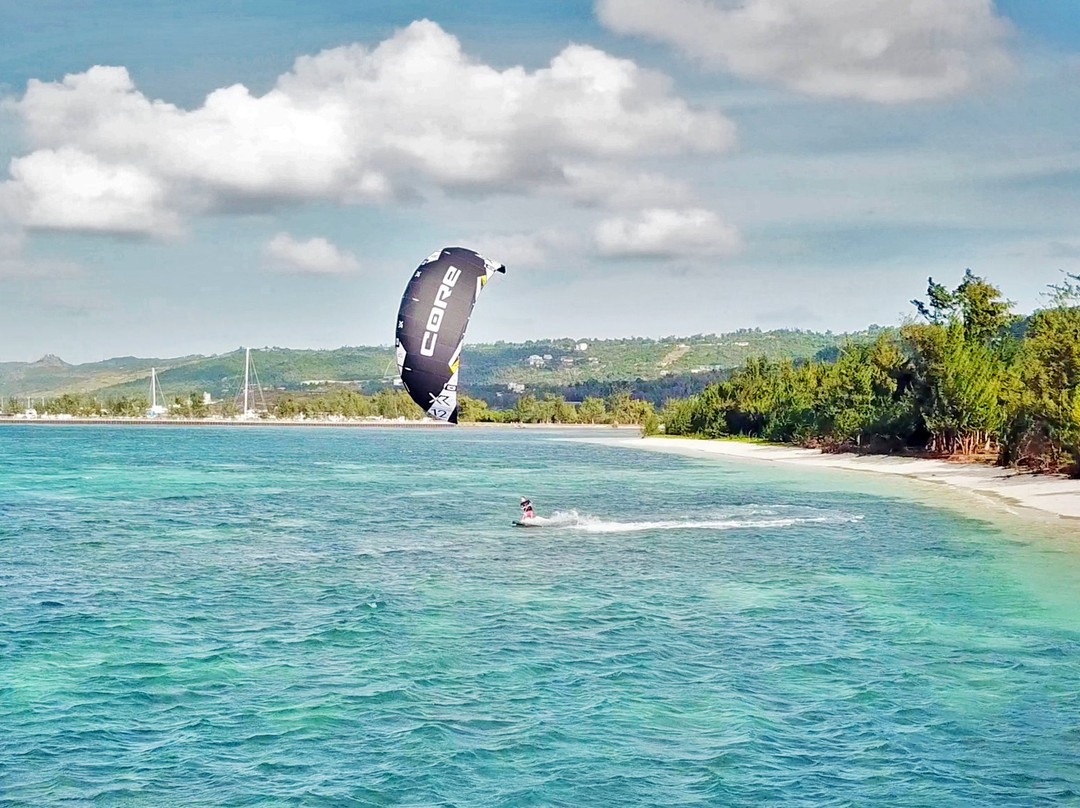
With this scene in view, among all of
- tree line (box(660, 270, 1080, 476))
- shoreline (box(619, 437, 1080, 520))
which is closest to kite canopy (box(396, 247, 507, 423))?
shoreline (box(619, 437, 1080, 520))

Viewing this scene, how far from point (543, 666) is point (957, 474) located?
180 ft

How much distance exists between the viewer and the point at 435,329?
2631 cm

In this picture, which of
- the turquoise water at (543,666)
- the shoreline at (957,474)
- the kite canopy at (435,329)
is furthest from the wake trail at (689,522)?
the kite canopy at (435,329)

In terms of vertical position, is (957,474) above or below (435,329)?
below

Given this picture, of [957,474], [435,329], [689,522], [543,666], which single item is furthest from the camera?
[957,474]

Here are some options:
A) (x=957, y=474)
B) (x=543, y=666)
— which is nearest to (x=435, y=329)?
(x=543, y=666)

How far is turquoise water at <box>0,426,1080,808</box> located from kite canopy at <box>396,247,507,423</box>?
17.7 feet

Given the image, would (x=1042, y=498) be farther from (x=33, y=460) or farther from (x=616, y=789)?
(x=33, y=460)

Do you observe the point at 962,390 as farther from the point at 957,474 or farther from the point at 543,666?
the point at 543,666

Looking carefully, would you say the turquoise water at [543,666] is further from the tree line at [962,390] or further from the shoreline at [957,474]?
the tree line at [962,390]

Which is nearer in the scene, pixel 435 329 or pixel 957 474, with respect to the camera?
pixel 435 329

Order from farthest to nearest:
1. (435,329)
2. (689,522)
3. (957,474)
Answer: (957,474), (689,522), (435,329)

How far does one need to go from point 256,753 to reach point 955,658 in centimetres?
1369

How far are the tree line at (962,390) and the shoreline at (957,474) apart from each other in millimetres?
1839
